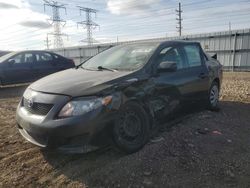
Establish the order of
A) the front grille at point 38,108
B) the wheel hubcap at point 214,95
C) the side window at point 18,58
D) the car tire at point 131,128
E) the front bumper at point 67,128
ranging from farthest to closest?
1. the side window at point 18,58
2. the wheel hubcap at point 214,95
3. the car tire at point 131,128
4. the front grille at point 38,108
5. the front bumper at point 67,128

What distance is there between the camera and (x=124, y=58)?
4.64 m

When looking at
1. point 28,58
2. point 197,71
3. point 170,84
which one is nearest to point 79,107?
point 170,84

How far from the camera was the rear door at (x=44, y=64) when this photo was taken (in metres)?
11.5

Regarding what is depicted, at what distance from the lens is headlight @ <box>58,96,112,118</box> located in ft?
10.8

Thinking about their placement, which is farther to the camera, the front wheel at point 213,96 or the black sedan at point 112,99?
the front wheel at point 213,96

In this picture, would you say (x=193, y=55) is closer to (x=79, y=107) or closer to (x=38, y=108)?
(x=79, y=107)

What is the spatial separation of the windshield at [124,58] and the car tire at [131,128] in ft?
2.26

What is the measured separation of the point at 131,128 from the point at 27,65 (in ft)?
28.3

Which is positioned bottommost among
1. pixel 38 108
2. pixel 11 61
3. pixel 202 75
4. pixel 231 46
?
pixel 38 108

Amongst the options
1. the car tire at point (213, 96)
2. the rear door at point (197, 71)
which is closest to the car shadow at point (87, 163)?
the rear door at point (197, 71)

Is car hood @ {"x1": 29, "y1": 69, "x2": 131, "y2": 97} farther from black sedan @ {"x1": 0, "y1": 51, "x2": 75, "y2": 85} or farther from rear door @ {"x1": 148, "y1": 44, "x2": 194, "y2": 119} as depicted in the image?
black sedan @ {"x1": 0, "y1": 51, "x2": 75, "y2": 85}

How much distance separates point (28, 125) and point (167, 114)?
2.14m

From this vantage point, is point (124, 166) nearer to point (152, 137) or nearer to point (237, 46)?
point (152, 137)

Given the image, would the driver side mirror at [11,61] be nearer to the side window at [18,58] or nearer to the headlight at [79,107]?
the side window at [18,58]
